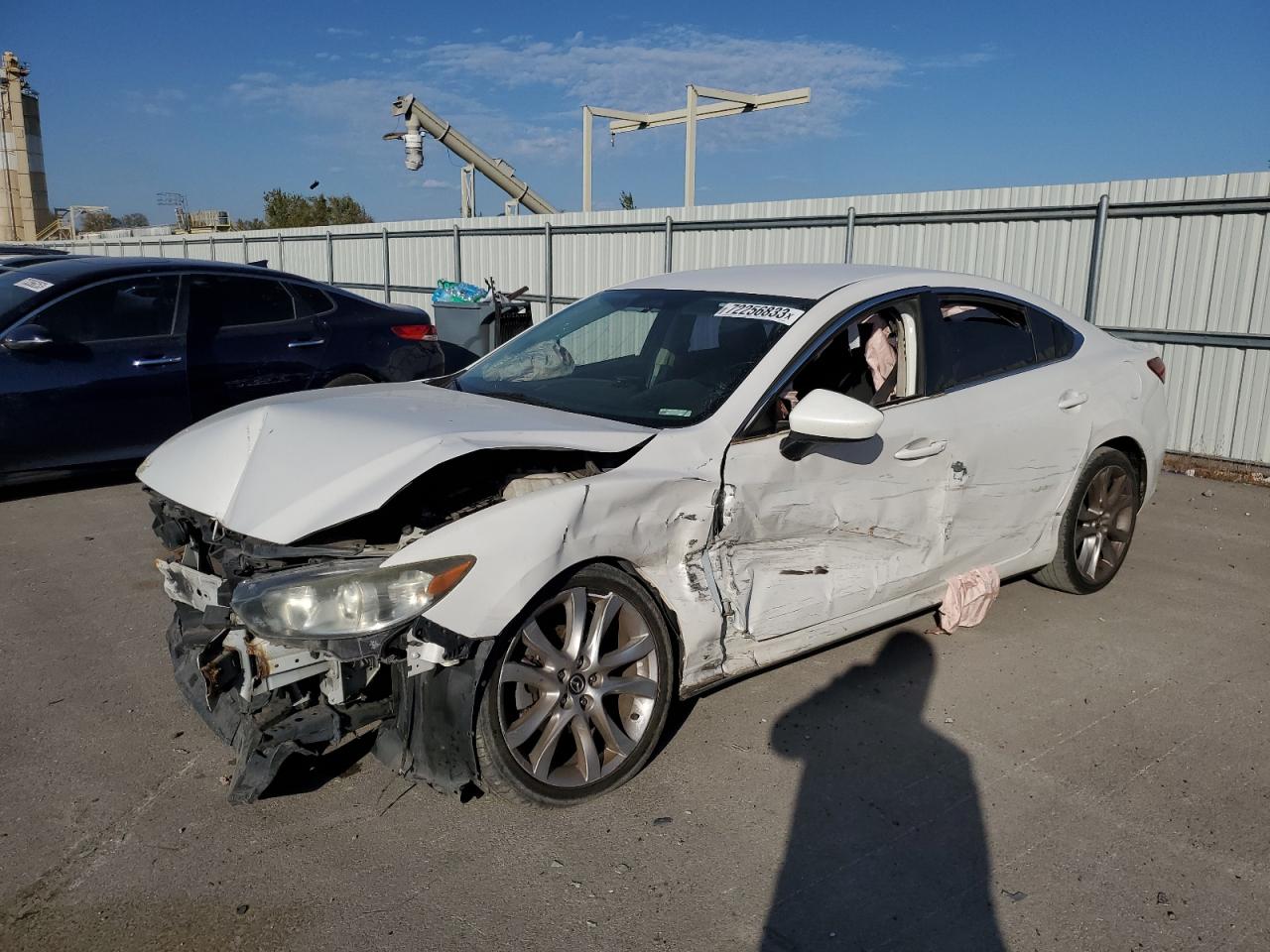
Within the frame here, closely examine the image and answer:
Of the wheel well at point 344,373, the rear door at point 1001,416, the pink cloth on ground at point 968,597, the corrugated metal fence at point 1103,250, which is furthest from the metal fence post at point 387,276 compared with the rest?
the pink cloth on ground at point 968,597

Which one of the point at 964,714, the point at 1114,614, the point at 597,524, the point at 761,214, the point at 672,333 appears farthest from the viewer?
the point at 761,214

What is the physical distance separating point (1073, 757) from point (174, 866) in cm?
292

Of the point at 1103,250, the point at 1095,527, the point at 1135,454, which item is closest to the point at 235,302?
the point at 1095,527

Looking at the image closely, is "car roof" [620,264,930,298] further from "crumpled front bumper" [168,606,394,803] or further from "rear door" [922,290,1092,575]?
"crumpled front bumper" [168,606,394,803]

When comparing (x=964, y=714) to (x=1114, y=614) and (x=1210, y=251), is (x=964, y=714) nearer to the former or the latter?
(x=1114, y=614)

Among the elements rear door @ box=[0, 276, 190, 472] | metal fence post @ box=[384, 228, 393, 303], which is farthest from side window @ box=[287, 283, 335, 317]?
metal fence post @ box=[384, 228, 393, 303]

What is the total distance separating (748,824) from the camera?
3.10 meters

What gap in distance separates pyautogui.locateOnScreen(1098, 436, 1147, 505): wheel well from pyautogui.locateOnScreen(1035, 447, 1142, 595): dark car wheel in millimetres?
42

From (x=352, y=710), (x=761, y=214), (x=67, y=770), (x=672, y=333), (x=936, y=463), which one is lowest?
(x=67, y=770)

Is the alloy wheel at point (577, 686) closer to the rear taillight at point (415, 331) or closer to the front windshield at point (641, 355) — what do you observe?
the front windshield at point (641, 355)

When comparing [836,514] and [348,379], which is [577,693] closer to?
[836,514]

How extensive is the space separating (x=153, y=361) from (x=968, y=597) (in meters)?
5.55

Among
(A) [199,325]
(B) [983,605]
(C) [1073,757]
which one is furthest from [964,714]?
(A) [199,325]

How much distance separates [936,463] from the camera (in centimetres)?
413
